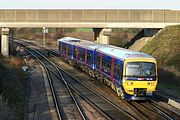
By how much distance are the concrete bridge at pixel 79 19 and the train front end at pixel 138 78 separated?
3165cm

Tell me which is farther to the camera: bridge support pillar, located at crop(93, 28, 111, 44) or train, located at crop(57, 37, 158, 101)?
bridge support pillar, located at crop(93, 28, 111, 44)

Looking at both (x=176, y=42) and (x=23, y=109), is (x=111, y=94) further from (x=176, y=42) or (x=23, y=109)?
(x=176, y=42)

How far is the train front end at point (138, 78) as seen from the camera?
71.9 feet

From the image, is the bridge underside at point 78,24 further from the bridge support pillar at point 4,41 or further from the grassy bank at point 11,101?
the grassy bank at point 11,101

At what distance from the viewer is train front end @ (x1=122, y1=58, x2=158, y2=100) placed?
21906 mm

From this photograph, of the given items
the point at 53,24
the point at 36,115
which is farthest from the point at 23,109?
the point at 53,24

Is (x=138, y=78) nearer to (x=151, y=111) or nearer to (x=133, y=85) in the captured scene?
(x=133, y=85)

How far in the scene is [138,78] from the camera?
71.8 feet

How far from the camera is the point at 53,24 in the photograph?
5394cm

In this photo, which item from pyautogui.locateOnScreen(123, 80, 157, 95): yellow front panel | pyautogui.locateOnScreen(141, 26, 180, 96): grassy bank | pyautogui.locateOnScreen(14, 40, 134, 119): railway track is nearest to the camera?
pyautogui.locateOnScreen(14, 40, 134, 119): railway track

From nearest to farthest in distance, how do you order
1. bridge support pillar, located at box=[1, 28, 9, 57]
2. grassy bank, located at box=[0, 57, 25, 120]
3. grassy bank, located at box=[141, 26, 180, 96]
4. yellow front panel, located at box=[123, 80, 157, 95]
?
grassy bank, located at box=[0, 57, 25, 120]
yellow front panel, located at box=[123, 80, 157, 95]
grassy bank, located at box=[141, 26, 180, 96]
bridge support pillar, located at box=[1, 28, 9, 57]

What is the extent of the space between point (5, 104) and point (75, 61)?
2277 cm

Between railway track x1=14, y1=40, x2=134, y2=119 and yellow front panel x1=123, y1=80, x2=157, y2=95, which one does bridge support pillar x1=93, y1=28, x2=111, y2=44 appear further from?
yellow front panel x1=123, y1=80, x2=157, y2=95

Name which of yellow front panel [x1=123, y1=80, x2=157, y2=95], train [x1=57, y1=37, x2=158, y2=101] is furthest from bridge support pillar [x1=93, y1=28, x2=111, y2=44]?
yellow front panel [x1=123, y1=80, x2=157, y2=95]
